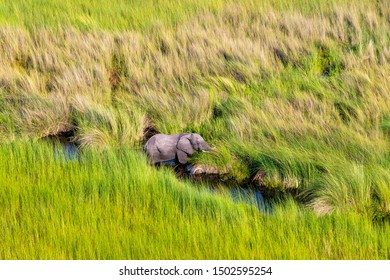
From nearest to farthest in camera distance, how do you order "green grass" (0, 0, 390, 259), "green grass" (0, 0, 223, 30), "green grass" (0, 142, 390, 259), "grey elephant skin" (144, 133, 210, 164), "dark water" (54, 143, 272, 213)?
"green grass" (0, 142, 390, 259) < "green grass" (0, 0, 390, 259) < "dark water" (54, 143, 272, 213) < "grey elephant skin" (144, 133, 210, 164) < "green grass" (0, 0, 223, 30)

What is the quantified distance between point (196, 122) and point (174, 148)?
3.07 ft

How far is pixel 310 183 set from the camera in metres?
5.96

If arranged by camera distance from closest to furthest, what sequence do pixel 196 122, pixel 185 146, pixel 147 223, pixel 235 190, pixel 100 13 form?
pixel 147 223
pixel 235 190
pixel 185 146
pixel 196 122
pixel 100 13

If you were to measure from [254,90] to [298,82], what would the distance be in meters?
0.64

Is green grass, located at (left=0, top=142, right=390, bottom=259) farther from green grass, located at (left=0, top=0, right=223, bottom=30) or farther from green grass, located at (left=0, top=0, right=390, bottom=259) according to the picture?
green grass, located at (left=0, top=0, right=223, bottom=30)

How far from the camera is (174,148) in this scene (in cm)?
677

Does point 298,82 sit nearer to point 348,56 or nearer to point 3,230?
point 348,56

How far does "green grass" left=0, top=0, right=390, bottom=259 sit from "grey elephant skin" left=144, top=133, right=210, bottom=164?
183 millimetres

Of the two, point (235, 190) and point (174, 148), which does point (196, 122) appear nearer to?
point (174, 148)

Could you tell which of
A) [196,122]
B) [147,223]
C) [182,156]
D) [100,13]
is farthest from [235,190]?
[100,13]

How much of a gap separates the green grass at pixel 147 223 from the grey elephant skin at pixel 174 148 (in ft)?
2.33

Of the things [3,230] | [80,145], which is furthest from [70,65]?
[3,230]

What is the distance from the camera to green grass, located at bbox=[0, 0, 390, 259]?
4809 mm

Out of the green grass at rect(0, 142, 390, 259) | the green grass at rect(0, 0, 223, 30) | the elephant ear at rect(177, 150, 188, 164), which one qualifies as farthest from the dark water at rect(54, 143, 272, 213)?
the green grass at rect(0, 0, 223, 30)
